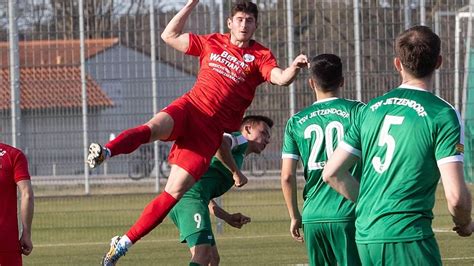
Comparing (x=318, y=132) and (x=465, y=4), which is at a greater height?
(x=465, y=4)

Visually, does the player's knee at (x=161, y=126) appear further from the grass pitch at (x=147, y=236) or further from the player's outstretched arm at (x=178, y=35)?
the grass pitch at (x=147, y=236)

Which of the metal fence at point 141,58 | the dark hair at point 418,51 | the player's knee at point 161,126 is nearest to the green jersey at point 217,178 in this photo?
the player's knee at point 161,126

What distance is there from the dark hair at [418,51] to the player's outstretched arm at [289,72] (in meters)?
2.95

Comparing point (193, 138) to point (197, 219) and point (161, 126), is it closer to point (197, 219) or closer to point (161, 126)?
point (161, 126)

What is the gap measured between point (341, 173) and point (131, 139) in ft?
10.7

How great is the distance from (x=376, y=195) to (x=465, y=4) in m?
12.2

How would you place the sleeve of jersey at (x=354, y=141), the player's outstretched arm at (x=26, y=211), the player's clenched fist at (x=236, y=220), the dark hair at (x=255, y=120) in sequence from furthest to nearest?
the dark hair at (x=255, y=120) → the player's clenched fist at (x=236, y=220) → the player's outstretched arm at (x=26, y=211) → the sleeve of jersey at (x=354, y=141)

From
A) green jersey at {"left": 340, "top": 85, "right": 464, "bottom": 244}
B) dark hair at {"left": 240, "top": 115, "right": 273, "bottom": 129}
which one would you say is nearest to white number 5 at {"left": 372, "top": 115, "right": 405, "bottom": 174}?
green jersey at {"left": 340, "top": 85, "right": 464, "bottom": 244}

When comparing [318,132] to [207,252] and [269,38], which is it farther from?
[269,38]

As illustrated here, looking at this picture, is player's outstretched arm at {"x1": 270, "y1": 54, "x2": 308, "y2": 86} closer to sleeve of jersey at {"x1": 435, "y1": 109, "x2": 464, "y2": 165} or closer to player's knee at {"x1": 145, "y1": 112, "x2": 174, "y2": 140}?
player's knee at {"x1": 145, "y1": 112, "x2": 174, "y2": 140}

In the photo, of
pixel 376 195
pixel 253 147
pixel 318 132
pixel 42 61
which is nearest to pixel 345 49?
pixel 42 61

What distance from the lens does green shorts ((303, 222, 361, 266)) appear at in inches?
308

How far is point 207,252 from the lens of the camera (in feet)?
31.2

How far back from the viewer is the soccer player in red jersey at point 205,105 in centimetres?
936
